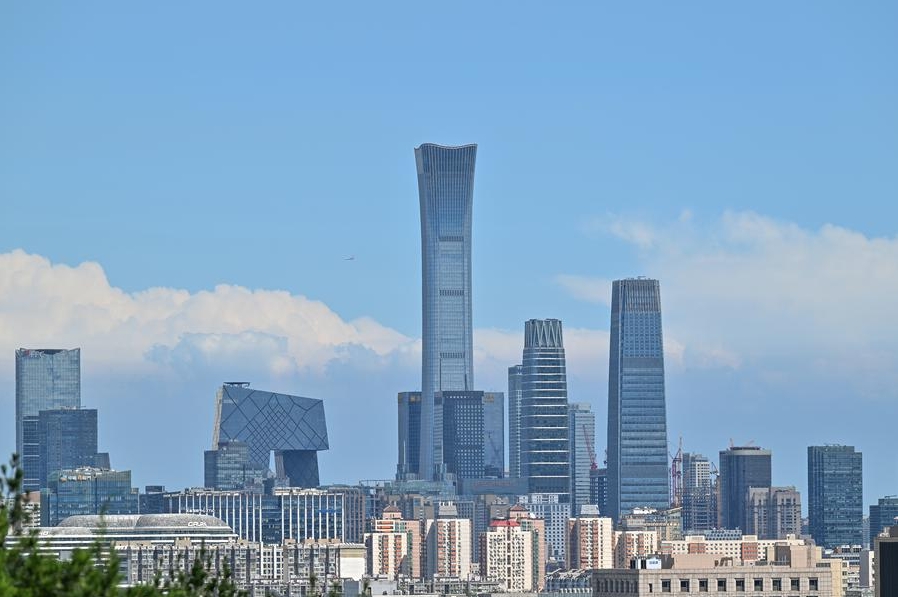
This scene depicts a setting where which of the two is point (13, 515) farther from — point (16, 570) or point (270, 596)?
point (270, 596)

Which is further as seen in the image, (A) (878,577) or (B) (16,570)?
(A) (878,577)

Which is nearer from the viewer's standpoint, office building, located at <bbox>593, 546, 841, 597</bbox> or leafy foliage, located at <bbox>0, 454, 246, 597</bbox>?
leafy foliage, located at <bbox>0, 454, 246, 597</bbox>

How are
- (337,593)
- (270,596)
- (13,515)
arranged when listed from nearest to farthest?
1. (13,515)
2. (337,593)
3. (270,596)

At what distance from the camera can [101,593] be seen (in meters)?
32.8

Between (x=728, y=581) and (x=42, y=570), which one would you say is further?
(x=728, y=581)

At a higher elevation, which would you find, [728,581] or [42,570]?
[42,570]

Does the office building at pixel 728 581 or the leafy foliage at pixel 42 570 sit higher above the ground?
the leafy foliage at pixel 42 570

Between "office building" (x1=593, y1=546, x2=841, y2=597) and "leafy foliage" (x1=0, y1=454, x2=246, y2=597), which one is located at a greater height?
"leafy foliage" (x1=0, y1=454, x2=246, y2=597)

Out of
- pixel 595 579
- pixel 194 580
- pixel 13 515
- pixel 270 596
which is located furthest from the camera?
pixel 595 579

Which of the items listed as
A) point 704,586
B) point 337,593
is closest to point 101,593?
point 337,593

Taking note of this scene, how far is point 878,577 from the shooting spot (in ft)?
295

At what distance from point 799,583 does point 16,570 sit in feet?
244

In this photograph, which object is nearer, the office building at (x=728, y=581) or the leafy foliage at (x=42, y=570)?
the leafy foliage at (x=42, y=570)

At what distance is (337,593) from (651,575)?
61.8 m
